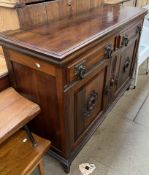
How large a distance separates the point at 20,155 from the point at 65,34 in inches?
29.6

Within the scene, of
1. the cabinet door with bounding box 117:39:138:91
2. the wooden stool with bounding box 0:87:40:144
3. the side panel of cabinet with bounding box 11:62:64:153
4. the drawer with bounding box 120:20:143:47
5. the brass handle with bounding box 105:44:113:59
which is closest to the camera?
the wooden stool with bounding box 0:87:40:144

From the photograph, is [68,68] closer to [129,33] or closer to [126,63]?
[129,33]

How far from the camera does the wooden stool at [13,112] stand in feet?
2.98

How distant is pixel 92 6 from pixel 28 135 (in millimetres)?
1274

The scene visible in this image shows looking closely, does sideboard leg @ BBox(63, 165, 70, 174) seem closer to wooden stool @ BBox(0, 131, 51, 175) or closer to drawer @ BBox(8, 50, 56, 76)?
wooden stool @ BBox(0, 131, 51, 175)

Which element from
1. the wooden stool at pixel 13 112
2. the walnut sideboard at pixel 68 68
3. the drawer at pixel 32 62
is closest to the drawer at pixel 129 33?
the walnut sideboard at pixel 68 68

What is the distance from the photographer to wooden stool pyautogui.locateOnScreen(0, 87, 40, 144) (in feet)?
2.98

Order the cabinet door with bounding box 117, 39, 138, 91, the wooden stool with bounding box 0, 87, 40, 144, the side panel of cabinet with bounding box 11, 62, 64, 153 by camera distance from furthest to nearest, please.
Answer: the cabinet door with bounding box 117, 39, 138, 91
the side panel of cabinet with bounding box 11, 62, 64, 153
the wooden stool with bounding box 0, 87, 40, 144

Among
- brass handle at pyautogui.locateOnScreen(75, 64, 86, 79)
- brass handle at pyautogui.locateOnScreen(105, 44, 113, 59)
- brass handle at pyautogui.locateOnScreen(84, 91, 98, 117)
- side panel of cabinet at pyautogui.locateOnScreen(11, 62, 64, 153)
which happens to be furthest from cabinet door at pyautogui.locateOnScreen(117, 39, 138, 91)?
side panel of cabinet at pyautogui.locateOnScreen(11, 62, 64, 153)

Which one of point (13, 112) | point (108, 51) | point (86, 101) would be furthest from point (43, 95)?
point (108, 51)

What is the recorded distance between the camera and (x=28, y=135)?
1.16 metres

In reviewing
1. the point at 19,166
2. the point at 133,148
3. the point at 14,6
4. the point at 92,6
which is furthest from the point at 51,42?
the point at 133,148

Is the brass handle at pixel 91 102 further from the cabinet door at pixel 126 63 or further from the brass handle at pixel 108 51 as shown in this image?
the cabinet door at pixel 126 63

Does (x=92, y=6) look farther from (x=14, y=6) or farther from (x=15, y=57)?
(x=15, y=57)
